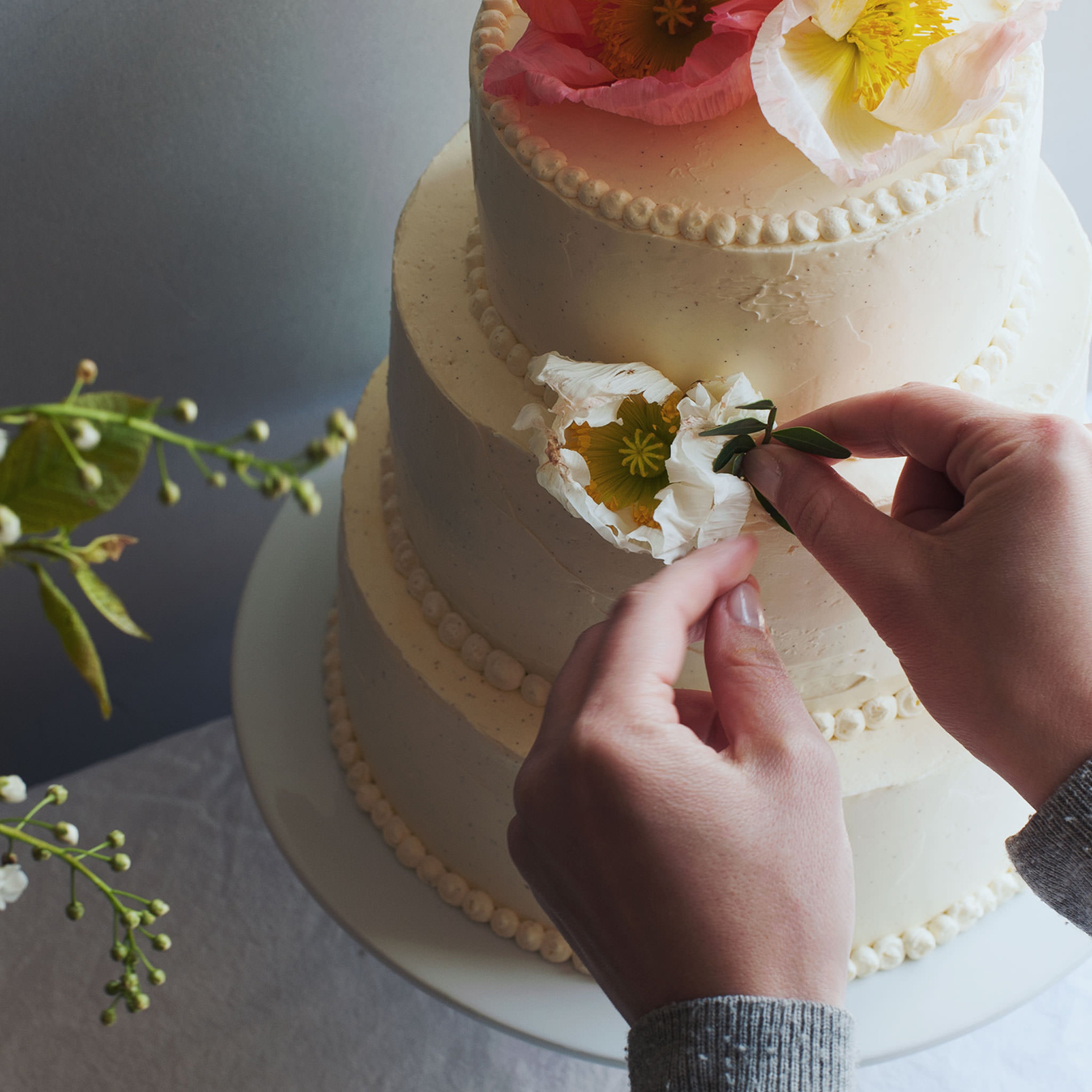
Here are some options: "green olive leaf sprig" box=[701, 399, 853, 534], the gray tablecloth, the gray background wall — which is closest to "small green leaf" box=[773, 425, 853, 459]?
"green olive leaf sprig" box=[701, 399, 853, 534]

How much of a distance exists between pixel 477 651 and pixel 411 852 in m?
0.27

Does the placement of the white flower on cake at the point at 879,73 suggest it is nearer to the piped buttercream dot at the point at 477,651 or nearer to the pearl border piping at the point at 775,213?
the pearl border piping at the point at 775,213

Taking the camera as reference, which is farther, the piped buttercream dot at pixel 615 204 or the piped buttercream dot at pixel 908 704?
the piped buttercream dot at pixel 908 704

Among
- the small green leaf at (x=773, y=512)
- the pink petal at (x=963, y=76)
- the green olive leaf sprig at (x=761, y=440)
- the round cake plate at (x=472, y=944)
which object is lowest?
the round cake plate at (x=472, y=944)

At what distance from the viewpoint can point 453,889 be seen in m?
1.05

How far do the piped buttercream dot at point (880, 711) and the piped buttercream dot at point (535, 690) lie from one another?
0.82 ft

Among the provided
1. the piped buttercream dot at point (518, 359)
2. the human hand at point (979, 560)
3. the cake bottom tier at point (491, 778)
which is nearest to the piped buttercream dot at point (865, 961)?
the cake bottom tier at point (491, 778)

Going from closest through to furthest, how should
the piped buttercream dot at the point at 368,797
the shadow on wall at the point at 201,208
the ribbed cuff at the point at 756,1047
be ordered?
the ribbed cuff at the point at 756,1047 → the shadow on wall at the point at 201,208 → the piped buttercream dot at the point at 368,797

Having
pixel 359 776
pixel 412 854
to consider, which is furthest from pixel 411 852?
pixel 359 776

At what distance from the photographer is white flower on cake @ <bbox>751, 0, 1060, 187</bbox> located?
61 cm

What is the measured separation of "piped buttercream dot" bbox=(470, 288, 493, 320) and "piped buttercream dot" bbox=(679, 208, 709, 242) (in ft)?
0.75

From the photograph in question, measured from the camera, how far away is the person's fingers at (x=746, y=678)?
0.65 metres

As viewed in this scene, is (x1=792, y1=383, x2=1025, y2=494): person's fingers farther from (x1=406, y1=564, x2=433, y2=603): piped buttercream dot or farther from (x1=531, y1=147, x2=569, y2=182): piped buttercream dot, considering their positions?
(x1=406, y1=564, x2=433, y2=603): piped buttercream dot

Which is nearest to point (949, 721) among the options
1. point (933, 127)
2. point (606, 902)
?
point (606, 902)
